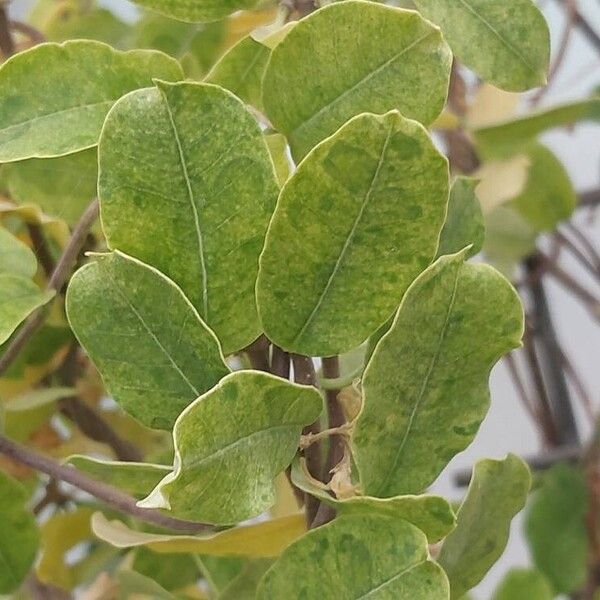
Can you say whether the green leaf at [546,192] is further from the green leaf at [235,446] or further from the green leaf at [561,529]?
the green leaf at [235,446]

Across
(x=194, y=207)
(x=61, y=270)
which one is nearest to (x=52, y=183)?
(x=61, y=270)

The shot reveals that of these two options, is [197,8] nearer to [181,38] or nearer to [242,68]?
[242,68]

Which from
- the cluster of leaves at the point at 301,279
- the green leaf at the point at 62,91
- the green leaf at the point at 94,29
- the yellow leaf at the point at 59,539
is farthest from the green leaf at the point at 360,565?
the green leaf at the point at 94,29

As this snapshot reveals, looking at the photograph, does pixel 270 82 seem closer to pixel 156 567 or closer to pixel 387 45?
pixel 387 45

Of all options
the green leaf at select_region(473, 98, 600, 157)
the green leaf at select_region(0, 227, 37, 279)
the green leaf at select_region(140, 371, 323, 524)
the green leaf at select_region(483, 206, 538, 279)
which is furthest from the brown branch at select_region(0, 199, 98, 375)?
the green leaf at select_region(483, 206, 538, 279)

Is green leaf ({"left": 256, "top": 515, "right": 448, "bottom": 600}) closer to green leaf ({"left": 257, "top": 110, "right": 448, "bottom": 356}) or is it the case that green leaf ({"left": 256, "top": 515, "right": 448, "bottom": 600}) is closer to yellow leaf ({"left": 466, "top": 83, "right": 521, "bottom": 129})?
green leaf ({"left": 257, "top": 110, "right": 448, "bottom": 356})

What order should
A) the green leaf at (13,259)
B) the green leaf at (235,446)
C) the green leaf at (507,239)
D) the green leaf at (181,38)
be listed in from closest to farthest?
the green leaf at (235,446) < the green leaf at (13,259) < the green leaf at (181,38) < the green leaf at (507,239)

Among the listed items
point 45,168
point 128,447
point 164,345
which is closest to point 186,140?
point 164,345
